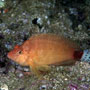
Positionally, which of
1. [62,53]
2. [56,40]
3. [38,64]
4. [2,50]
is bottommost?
[2,50]

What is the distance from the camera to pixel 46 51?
9.44 feet

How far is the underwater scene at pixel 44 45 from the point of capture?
9.49 feet

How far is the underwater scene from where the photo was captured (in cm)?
289

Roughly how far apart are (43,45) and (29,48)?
0.23 m

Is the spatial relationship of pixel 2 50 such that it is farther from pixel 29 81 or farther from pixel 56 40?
pixel 56 40

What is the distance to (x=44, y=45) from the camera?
2.89 m

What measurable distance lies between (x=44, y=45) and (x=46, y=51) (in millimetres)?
100

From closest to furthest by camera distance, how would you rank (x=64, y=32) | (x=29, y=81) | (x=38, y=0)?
1. (x=29, y=81)
2. (x=64, y=32)
3. (x=38, y=0)

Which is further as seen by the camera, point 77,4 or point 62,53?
point 77,4

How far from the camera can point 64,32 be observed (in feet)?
15.4

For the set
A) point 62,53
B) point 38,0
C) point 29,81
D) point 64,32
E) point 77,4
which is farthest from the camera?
point 77,4

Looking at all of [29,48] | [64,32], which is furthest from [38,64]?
[64,32]

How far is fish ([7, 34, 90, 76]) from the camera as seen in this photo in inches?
113

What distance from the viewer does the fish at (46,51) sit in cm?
287
